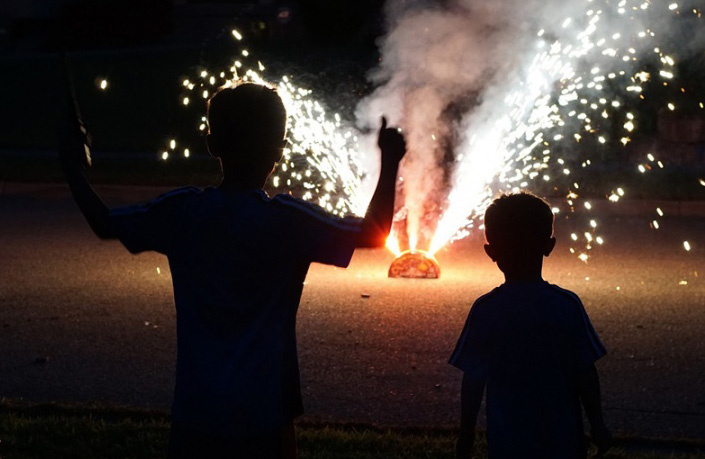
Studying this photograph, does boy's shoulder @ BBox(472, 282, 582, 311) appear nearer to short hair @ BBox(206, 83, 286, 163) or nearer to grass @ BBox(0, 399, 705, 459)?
short hair @ BBox(206, 83, 286, 163)

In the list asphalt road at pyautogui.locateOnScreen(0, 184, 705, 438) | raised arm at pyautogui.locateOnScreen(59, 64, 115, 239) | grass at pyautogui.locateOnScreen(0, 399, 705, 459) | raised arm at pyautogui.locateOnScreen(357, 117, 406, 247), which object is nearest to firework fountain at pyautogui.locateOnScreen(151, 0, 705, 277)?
asphalt road at pyautogui.locateOnScreen(0, 184, 705, 438)

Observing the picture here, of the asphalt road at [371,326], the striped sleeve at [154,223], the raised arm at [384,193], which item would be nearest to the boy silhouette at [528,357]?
the raised arm at [384,193]

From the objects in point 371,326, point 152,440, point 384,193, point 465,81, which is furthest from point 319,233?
point 465,81

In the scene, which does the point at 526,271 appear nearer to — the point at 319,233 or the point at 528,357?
the point at 528,357

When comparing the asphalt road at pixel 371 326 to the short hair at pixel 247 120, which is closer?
the short hair at pixel 247 120

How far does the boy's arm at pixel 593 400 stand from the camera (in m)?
3.28

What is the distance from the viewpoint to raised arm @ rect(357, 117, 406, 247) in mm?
2785

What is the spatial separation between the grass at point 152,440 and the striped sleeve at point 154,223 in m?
2.30

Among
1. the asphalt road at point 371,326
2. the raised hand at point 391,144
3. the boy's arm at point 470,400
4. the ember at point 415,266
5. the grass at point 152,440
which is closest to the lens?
the raised hand at point 391,144

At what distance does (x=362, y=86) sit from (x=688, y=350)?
39.1 feet

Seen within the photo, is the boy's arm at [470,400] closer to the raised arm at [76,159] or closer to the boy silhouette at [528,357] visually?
the boy silhouette at [528,357]

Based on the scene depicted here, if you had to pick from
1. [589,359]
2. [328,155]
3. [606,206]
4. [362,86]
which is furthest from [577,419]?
[362,86]

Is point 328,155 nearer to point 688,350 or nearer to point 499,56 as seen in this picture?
point 499,56

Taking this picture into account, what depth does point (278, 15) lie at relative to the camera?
3262cm
